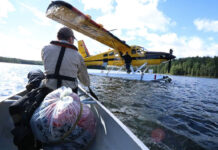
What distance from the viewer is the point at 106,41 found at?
11594 mm

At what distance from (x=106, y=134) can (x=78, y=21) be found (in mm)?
8295

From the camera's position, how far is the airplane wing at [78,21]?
6155 millimetres

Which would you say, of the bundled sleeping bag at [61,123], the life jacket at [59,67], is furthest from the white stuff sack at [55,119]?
the life jacket at [59,67]

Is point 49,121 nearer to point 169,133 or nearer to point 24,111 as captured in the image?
point 24,111

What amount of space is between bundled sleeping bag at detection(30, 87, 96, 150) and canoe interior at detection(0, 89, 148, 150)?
29 centimetres

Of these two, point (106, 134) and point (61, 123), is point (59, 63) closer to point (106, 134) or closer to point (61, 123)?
point (61, 123)

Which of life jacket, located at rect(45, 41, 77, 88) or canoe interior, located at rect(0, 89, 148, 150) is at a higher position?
life jacket, located at rect(45, 41, 77, 88)

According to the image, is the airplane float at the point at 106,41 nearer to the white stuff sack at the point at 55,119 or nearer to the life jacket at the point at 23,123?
the life jacket at the point at 23,123

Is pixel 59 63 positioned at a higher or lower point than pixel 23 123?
higher

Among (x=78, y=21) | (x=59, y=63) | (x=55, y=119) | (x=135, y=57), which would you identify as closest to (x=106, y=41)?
(x=135, y=57)

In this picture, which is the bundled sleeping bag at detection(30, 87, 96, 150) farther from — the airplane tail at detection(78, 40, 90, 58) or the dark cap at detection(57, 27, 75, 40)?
the airplane tail at detection(78, 40, 90, 58)

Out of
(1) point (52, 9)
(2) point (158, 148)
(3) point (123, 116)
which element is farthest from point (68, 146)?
(1) point (52, 9)

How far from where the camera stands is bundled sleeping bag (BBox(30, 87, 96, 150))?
101 centimetres

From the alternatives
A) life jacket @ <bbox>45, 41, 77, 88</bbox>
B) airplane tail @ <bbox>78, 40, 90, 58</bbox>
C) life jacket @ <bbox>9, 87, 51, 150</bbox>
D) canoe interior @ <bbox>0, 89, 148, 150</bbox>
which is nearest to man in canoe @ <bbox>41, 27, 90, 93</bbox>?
life jacket @ <bbox>45, 41, 77, 88</bbox>
